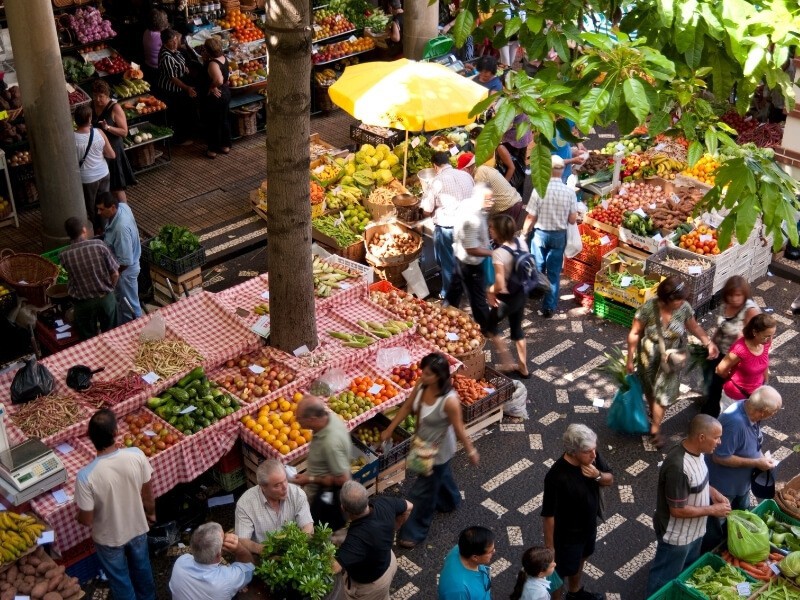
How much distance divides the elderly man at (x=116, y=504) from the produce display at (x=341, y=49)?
10.6m

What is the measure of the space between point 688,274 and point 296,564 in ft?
20.2

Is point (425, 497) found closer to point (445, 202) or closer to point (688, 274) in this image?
point (445, 202)

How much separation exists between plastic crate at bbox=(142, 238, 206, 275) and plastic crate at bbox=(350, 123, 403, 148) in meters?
3.73

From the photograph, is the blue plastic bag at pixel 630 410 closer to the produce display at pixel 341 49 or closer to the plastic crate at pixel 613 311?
the plastic crate at pixel 613 311

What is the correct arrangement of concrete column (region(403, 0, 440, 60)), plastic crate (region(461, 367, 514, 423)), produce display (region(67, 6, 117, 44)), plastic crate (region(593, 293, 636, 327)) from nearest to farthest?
plastic crate (region(461, 367, 514, 423)) < plastic crate (region(593, 293, 636, 327)) < produce display (region(67, 6, 117, 44)) < concrete column (region(403, 0, 440, 60))

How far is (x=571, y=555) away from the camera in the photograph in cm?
706

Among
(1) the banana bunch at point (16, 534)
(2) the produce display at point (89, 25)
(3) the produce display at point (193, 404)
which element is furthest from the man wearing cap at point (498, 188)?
(2) the produce display at point (89, 25)

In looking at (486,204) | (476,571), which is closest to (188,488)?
(476,571)

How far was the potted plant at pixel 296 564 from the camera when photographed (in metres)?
6.36

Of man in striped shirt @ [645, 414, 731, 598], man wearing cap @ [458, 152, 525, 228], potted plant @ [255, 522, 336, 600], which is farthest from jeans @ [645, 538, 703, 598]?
man wearing cap @ [458, 152, 525, 228]

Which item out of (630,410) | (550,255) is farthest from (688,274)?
(630,410)

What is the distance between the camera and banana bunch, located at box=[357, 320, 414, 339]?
9594mm

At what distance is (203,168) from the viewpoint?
14695 mm

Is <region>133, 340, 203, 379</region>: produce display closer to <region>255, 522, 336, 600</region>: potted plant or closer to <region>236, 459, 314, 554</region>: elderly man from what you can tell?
<region>236, 459, 314, 554</region>: elderly man
